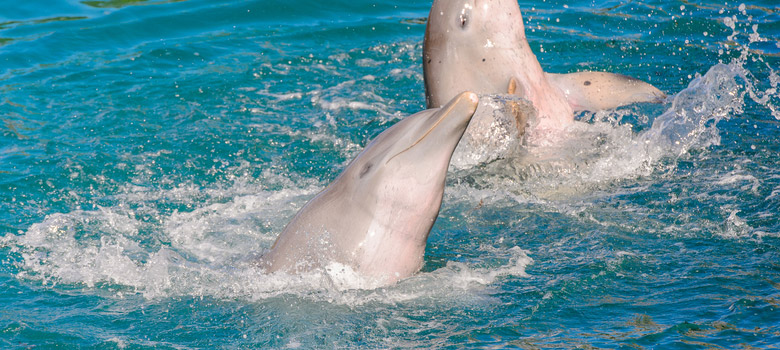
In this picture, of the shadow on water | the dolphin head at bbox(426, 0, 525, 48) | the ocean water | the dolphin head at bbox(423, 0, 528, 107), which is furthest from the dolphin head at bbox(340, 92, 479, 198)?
the shadow on water

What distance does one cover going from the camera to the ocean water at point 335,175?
5.37 metres

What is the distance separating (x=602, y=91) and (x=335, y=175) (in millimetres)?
3223

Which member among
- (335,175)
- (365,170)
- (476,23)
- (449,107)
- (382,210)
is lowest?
(335,175)

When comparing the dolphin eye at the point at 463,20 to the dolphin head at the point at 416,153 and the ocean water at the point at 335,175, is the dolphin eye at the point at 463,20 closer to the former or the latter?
the ocean water at the point at 335,175

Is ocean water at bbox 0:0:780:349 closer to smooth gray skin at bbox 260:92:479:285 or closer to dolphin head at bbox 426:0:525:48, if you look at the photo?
smooth gray skin at bbox 260:92:479:285

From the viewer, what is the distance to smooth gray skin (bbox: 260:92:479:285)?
17.7 feet

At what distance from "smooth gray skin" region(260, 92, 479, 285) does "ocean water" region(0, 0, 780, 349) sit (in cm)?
16

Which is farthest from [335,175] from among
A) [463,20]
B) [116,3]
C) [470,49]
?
[116,3]

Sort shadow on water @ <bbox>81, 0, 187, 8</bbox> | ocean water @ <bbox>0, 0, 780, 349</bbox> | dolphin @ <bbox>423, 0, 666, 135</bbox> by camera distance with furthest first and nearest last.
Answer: shadow on water @ <bbox>81, 0, 187, 8</bbox>, dolphin @ <bbox>423, 0, 666, 135</bbox>, ocean water @ <bbox>0, 0, 780, 349</bbox>

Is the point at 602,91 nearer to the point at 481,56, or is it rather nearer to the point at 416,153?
the point at 481,56

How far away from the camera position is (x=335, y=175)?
8.47m

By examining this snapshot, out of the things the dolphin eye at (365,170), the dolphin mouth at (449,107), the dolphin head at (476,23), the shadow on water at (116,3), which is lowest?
the dolphin eye at (365,170)

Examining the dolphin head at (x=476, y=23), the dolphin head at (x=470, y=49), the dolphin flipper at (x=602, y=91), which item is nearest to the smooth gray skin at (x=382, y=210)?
the dolphin head at (x=470, y=49)

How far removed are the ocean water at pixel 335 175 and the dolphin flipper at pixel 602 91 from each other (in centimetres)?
21
